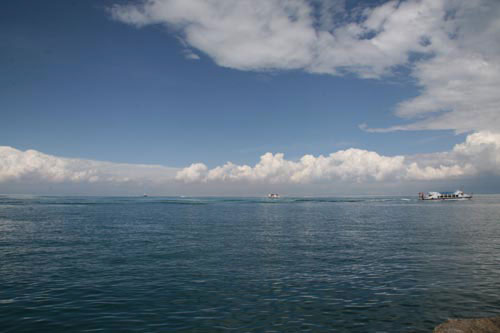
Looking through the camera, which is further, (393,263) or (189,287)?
(393,263)

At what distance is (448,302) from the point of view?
20.4m

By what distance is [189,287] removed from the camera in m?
23.5

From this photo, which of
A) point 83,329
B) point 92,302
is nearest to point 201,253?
point 92,302

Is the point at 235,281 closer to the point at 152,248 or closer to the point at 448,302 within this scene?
the point at 448,302

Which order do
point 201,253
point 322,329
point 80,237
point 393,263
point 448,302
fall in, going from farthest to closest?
point 80,237 → point 201,253 → point 393,263 → point 448,302 → point 322,329

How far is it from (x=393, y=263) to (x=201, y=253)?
2014 cm

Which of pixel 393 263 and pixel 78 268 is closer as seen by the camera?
pixel 78 268

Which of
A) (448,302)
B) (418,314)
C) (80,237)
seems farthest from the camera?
(80,237)

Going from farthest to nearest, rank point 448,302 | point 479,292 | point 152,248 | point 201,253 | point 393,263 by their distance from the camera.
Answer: point 152,248 < point 201,253 < point 393,263 < point 479,292 < point 448,302

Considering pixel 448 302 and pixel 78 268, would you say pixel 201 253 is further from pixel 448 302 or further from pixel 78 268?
pixel 448 302

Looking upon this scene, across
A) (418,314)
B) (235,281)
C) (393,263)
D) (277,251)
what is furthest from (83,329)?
(393,263)

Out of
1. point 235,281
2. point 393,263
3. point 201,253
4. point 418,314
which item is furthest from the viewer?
point 201,253

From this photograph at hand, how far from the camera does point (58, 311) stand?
19.1m

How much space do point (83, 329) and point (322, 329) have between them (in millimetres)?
12443
